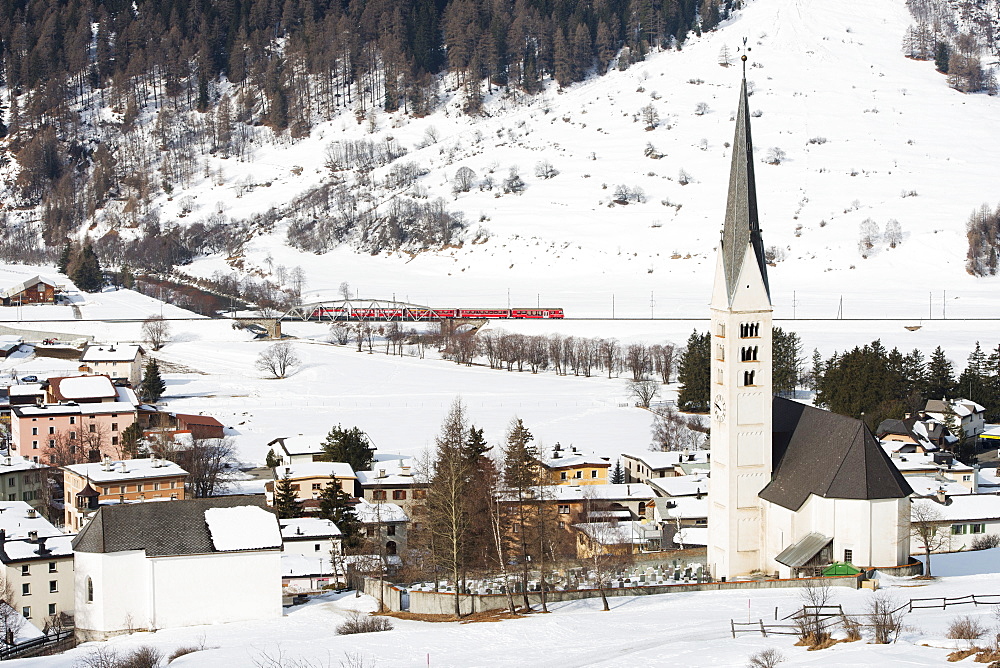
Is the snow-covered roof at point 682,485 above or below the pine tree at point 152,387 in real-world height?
below

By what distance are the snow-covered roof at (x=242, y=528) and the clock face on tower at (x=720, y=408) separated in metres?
14.8

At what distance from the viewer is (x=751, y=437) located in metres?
48.8

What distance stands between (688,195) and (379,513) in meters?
114

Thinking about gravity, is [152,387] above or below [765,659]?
above

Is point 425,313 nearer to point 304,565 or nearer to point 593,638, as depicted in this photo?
point 304,565

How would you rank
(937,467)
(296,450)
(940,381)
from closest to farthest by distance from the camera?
(937,467), (296,450), (940,381)

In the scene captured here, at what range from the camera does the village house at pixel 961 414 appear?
78.1m

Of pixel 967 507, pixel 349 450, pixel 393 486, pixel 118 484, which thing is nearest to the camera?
pixel 967 507

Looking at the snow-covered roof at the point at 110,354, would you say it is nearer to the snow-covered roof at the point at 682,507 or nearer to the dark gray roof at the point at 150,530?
the snow-covered roof at the point at 682,507

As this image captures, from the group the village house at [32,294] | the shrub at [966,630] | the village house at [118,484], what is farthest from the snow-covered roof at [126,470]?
the village house at [32,294]

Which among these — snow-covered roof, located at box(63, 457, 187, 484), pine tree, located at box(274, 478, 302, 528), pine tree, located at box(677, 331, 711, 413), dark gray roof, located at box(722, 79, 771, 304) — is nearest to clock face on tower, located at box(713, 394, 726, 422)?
dark gray roof, located at box(722, 79, 771, 304)

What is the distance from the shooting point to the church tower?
159 ft

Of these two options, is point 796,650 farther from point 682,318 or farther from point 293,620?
point 682,318

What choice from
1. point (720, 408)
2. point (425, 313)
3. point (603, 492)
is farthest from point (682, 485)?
point (425, 313)
